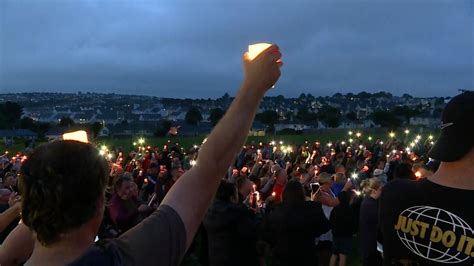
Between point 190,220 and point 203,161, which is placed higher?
point 203,161

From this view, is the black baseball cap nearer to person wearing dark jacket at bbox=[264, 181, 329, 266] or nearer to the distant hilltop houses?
person wearing dark jacket at bbox=[264, 181, 329, 266]

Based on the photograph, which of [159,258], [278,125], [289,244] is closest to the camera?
[159,258]

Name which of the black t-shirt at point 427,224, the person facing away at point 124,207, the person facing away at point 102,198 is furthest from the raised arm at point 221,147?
the person facing away at point 124,207

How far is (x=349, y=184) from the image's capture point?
758 centimetres

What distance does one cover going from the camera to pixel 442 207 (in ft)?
7.09

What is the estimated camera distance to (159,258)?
1.43m

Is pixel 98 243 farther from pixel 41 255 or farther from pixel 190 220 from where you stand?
A: pixel 190 220

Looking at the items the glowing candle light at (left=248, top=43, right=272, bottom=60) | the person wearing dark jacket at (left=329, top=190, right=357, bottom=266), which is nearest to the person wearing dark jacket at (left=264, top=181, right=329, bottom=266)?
the person wearing dark jacket at (left=329, top=190, right=357, bottom=266)

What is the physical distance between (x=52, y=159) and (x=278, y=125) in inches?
4082

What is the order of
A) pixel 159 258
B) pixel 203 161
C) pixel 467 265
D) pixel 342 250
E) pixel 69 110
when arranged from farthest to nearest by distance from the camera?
1. pixel 69 110
2. pixel 342 250
3. pixel 467 265
4. pixel 203 161
5. pixel 159 258

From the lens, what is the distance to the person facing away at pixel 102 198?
4.69 ft

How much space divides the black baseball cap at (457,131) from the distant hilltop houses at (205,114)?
55.9 m

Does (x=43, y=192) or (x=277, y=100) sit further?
(x=277, y=100)

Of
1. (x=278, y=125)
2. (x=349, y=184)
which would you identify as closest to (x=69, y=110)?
(x=278, y=125)
